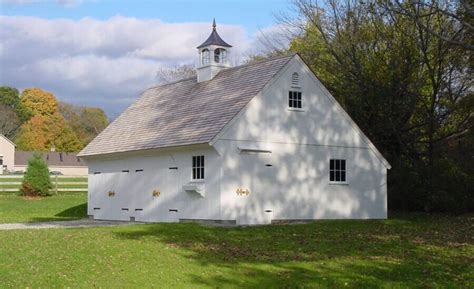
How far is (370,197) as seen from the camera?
2761 centimetres

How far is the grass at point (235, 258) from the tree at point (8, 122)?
84258 mm

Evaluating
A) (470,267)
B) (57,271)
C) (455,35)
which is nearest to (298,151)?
(455,35)

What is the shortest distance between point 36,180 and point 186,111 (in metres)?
20.0

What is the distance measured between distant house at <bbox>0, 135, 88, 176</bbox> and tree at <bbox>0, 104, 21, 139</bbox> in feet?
38.9

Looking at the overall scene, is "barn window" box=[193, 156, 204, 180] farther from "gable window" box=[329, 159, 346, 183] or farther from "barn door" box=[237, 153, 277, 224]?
"gable window" box=[329, 159, 346, 183]

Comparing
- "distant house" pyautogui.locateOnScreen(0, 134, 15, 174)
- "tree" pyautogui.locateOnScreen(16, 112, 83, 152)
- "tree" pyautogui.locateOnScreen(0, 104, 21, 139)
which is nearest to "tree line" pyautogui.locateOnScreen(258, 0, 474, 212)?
"distant house" pyautogui.locateOnScreen(0, 134, 15, 174)

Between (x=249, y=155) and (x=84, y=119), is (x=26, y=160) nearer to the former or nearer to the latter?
(x=84, y=119)

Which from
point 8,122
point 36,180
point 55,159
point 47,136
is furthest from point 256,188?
point 8,122

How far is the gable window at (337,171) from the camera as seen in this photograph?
88.0 ft

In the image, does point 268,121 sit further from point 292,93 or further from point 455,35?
point 455,35

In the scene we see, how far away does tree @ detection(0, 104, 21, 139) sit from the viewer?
10062 centimetres

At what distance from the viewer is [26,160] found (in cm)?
8725

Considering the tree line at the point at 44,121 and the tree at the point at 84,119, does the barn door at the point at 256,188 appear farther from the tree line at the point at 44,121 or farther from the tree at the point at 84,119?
the tree at the point at 84,119

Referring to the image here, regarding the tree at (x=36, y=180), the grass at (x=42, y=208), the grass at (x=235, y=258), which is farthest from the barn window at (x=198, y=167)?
the tree at (x=36, y=180)
